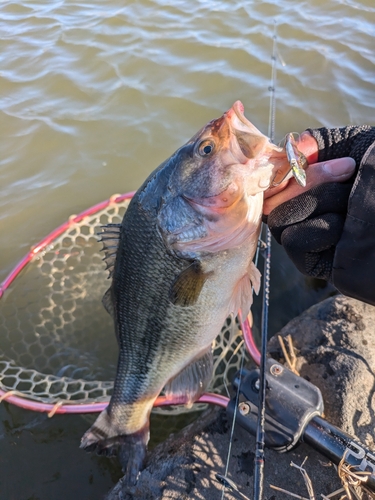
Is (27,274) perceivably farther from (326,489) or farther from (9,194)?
(326,489)

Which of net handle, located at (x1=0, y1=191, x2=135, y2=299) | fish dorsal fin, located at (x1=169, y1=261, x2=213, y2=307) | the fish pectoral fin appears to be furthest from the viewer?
net handle, located at (x1=0, y1=191, x2=135, y2=299)

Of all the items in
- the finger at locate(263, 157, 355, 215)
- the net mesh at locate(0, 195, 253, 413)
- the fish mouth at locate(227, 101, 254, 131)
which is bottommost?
the net mesh at locate(0, 195, 253, 413)

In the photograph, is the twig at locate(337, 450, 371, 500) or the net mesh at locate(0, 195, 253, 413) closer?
the twig at locate(337, 450, 371, 500)

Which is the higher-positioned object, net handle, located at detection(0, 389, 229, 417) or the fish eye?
the fish eye

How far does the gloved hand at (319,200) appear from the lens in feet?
6.12

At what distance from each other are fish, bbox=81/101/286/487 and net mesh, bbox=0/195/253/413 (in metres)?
0.58

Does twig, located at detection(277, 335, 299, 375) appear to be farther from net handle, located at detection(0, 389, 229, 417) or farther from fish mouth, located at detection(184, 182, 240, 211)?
fish mouth, located at detection(184, 182, 240, 211)

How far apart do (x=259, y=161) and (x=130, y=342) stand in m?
1.32

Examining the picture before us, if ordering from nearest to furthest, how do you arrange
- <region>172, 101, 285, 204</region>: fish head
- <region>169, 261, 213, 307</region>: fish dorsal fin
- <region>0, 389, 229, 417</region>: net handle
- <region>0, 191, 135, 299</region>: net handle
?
<region>172, 101, 285, 204</region>: fish head → <region>169, 261, 213, 307</region>: fish dorsal fin → <region>0, 389, 229, 417</region>: net handle → <region>0, 191, 135, 299</region>: net handle

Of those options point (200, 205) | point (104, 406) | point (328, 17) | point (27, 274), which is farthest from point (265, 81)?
point (104, 406)

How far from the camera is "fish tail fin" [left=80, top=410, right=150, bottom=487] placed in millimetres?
2432

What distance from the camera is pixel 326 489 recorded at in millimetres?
2213

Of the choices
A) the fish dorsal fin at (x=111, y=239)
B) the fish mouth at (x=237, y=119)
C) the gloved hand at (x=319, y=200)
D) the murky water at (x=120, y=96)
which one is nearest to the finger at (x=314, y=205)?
the gloved hand at (x=319, y=200)

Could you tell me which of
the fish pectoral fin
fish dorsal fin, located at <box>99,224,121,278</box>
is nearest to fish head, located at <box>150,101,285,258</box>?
the fish pectoral fin
